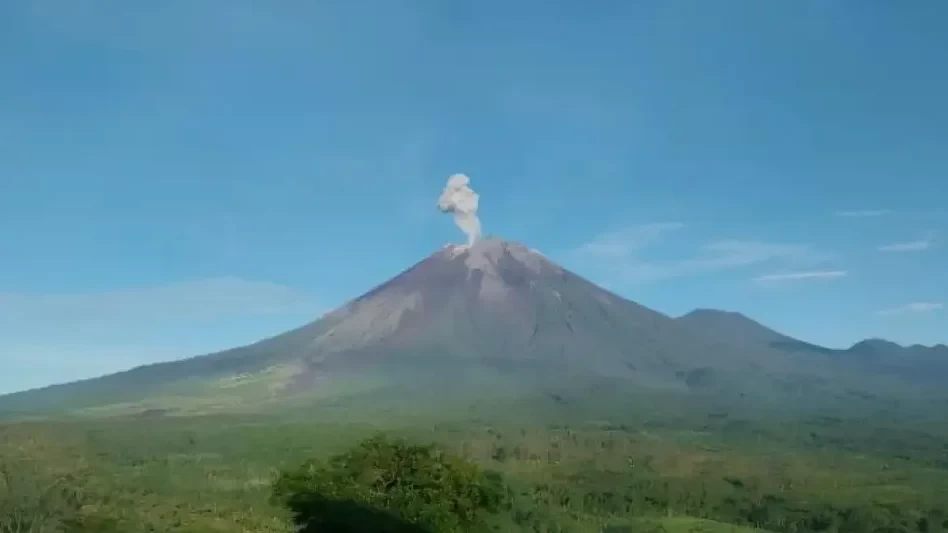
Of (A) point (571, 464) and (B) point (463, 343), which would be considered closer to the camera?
(A) point (571, 464)

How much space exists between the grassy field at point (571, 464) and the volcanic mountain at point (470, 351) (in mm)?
Answer: 27459

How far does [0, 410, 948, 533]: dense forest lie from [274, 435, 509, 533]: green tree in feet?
0.24

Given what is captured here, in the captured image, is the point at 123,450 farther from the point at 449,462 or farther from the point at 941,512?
the point at 941,512

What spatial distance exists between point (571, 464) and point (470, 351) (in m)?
88.4

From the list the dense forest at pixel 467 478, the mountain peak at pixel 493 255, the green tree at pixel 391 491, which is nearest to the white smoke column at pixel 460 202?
the mountain peak at pixel 493 255

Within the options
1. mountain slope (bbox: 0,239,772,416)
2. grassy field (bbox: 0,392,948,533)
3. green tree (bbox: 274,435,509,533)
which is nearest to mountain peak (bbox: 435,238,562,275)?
mountain slope (bbox: 0,239,772,416)

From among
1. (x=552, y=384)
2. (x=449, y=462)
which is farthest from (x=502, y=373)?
(x=449, y=462)

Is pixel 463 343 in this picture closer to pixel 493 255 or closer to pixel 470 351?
pixel 470 351

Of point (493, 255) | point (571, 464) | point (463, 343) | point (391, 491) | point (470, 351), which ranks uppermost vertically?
point (493, 255)

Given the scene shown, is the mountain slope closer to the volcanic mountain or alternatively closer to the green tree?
the volcanic mountain

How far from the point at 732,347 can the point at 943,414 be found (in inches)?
2509

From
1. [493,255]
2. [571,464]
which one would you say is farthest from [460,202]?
[571,464]

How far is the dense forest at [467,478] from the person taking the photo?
96.7ft

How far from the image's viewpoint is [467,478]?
3052 centimetres
